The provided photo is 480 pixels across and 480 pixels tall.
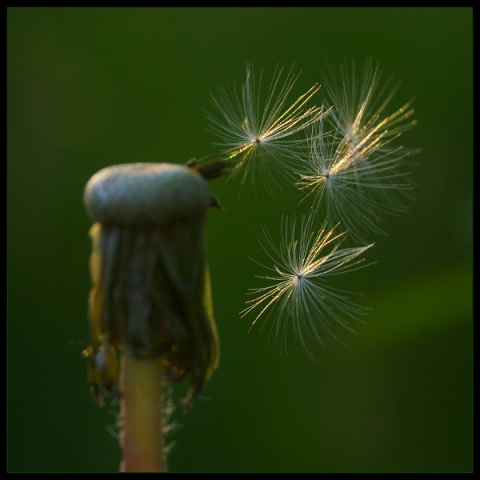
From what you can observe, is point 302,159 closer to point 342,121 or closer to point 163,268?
point 342,121

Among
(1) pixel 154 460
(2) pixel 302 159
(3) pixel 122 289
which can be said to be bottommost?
(1) pixel 154 460

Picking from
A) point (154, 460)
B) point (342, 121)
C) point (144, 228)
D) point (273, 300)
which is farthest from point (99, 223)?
point (342, 121)

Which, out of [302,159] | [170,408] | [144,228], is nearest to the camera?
[144,228]

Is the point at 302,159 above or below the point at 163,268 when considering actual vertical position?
above

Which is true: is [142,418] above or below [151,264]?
below

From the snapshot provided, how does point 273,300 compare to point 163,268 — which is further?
point 273,300

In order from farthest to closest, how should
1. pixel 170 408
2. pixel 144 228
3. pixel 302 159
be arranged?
pixel 302 159, pixel 170 408, pixel 144 228

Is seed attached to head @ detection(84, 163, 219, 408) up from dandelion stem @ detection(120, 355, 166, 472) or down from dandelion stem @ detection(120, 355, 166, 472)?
up

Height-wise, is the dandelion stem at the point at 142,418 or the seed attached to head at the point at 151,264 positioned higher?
the seed attached to head at the point at 151,264
